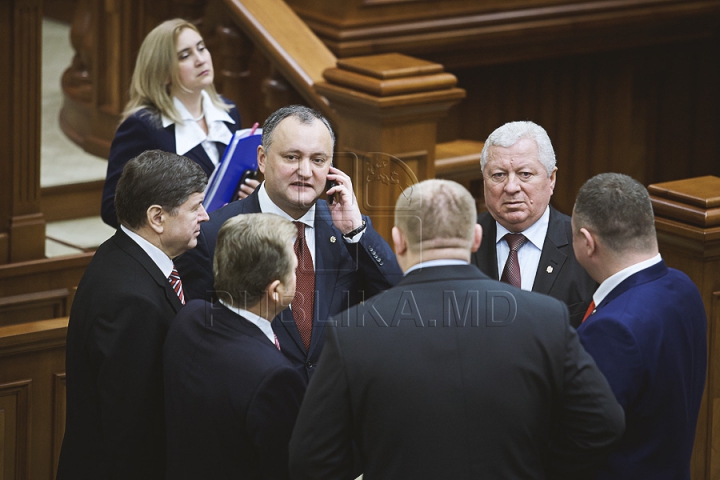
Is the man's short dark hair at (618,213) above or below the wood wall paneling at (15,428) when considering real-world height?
above

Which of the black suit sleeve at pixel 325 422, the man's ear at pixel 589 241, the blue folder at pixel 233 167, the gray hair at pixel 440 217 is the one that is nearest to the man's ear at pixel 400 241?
the gray hair at pixel 440 217

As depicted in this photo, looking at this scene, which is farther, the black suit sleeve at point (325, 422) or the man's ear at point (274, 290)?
the man's ear at point (274, 290)

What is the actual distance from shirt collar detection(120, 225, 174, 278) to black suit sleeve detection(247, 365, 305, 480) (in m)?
0.58

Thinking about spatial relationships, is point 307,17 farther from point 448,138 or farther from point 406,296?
point 406,296

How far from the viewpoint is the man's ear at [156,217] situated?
2.69 m

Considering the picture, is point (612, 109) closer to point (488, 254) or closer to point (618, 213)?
point (488, 254)

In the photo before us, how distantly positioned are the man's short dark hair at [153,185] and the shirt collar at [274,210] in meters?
0.30

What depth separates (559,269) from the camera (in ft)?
9.99

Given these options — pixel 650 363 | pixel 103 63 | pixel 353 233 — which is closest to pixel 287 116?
pixel 353 233

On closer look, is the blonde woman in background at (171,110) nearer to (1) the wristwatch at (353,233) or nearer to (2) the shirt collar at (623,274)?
(1) the wristwatch at (353,233)

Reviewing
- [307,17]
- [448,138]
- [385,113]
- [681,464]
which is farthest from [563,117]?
[681,464]

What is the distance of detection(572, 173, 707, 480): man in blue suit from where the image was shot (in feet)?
7.83

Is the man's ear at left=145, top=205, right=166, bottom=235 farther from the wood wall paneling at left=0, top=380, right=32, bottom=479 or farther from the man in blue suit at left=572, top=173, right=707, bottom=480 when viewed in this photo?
the wood wall paneling at left=0, top=380, right=32, bottom=479

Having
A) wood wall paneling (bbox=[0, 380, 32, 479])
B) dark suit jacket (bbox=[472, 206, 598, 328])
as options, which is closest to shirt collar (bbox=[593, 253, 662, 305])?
dark suit jacket (bbox=[472, 206, 598, 328])
